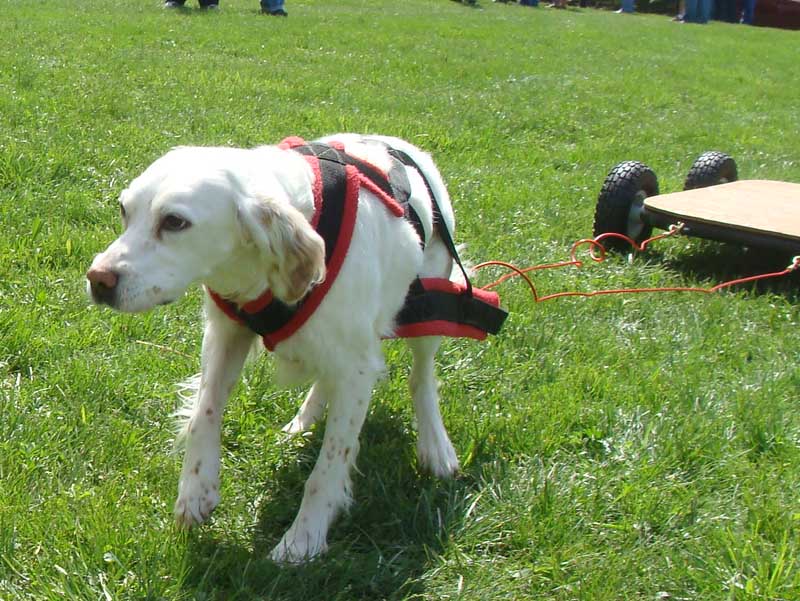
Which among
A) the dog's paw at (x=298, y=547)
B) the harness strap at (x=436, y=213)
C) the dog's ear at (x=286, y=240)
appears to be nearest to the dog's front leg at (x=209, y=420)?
the dog's paw at (x=298, y=547)

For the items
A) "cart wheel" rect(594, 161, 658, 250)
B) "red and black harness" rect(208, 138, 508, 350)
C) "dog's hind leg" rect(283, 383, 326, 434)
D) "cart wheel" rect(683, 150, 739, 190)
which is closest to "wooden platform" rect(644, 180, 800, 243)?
"cart wheel" rect(594, 161, 658, 250)

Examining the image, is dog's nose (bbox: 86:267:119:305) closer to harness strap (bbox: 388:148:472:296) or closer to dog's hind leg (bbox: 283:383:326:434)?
dog's hind leg (bbox: 283:383:326:434)

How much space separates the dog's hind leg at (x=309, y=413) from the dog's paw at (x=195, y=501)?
608mm

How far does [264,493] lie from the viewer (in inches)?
109

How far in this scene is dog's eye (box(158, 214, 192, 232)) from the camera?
2174 mm

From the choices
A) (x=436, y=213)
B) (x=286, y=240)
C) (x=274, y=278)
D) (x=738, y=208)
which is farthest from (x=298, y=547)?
(x=738, y=208)

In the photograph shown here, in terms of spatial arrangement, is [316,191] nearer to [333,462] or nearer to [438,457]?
[333,462]

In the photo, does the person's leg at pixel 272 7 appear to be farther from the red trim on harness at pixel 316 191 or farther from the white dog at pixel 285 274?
the red trim on harness at pixel 316 191

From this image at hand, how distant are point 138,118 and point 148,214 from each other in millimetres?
4492

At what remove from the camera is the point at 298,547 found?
2473mm

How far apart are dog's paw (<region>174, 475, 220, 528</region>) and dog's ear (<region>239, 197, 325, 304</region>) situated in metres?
0.64

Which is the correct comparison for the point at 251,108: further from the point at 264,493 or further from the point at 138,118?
the point at 264,493

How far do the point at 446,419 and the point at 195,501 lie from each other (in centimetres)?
106

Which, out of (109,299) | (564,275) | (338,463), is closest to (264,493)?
(338,463)
